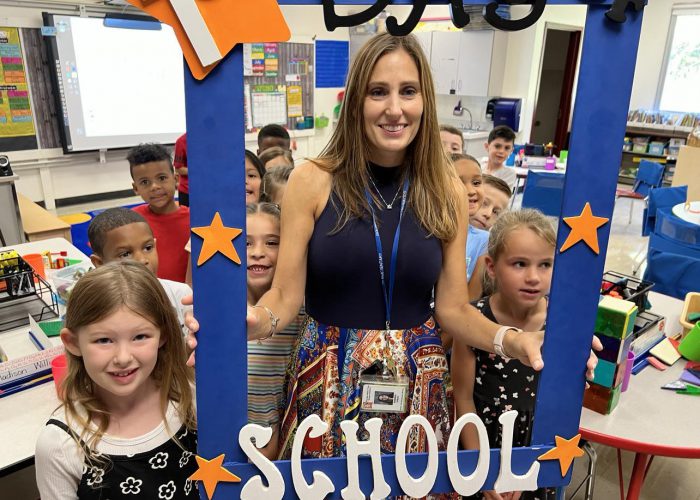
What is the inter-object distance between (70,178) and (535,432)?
5.36m

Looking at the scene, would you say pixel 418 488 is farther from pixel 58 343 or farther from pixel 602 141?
pixel 58 343

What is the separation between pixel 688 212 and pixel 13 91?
18.2ft

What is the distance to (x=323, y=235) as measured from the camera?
3.63ft

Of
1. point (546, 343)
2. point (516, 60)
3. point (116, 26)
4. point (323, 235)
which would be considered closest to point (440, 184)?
point (323, 235)

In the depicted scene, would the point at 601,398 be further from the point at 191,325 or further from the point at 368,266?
the point at 191,325

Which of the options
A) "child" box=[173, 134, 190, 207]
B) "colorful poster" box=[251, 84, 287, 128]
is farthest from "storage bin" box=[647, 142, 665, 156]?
"child" box=[173, 134, 190, 207]

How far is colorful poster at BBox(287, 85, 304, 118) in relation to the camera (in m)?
6.68

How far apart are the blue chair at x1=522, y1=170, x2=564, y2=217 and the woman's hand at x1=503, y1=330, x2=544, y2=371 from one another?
3.30 metres

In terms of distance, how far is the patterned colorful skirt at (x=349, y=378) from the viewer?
1.16 metres

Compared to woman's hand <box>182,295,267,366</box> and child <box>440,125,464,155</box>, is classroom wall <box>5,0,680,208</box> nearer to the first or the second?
child <box>440,125,464,155</box>

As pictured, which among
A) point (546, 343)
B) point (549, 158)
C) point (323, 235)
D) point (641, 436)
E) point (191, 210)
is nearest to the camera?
point (191, 210)

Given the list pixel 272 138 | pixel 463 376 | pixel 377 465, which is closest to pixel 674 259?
pixel 463 376

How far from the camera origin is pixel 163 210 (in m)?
2.69

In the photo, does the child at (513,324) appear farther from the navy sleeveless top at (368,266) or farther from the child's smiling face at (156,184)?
the child's smiling face at (156,184)
